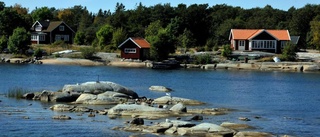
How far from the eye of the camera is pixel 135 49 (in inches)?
3497

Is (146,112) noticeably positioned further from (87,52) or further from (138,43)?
(87,52)

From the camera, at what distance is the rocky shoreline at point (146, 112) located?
2783 cm

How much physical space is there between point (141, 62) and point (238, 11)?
174 ft

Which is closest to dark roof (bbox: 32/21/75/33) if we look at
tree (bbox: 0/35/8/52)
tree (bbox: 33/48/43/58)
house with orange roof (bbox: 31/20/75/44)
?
house with orange roof (bbox: 31/20/75/44)

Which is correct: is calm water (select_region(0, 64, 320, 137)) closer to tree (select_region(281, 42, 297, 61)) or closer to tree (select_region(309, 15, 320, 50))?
tree (select_region(281, 42, 297, 61))

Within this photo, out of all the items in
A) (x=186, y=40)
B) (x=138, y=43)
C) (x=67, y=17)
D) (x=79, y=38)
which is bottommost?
(x=138, y=43)

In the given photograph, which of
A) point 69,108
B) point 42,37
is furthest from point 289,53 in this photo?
point 69,108

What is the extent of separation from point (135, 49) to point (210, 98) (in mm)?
43482

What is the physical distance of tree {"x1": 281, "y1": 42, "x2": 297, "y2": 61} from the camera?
87.3 m

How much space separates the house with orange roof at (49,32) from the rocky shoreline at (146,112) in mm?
68075

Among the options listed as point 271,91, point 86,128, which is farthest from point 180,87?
point 86,128

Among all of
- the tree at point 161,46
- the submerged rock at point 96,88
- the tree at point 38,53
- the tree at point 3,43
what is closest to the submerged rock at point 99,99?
the submerged rock at point 96,88

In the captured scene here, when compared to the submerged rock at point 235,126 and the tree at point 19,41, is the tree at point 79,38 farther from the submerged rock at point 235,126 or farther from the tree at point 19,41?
the submerged rock at point 235,126

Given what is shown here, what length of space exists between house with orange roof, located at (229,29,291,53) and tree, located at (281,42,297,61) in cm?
632
